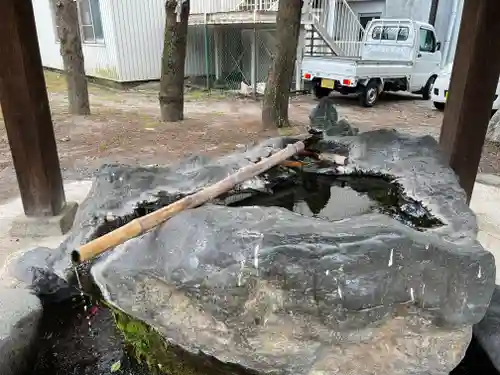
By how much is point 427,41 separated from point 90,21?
986cm

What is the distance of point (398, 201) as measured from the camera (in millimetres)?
2631

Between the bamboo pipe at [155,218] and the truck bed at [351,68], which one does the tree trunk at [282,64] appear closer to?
the truck bed at [351,68]

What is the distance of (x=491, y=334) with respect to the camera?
216 centimetres

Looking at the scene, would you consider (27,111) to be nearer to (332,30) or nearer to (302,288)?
(302,288)

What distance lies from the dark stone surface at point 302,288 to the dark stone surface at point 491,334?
0.58m

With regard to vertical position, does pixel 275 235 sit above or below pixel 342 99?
above

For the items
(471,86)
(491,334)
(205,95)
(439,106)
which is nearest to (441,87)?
(439,106)

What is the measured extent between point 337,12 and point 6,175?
1097cm

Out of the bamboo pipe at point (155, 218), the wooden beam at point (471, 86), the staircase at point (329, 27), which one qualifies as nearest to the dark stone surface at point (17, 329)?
the bamboo pipe at point (155, 218)

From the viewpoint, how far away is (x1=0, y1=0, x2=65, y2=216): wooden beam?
316 centimetres

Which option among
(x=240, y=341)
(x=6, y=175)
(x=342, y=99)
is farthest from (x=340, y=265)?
(x=342, y=99)

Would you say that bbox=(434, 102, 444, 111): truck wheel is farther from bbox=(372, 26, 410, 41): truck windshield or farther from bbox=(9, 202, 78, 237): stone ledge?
bbox=(9, 202, 78, 237): stone ledge

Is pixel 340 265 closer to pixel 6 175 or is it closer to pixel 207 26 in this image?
pixel 6 175

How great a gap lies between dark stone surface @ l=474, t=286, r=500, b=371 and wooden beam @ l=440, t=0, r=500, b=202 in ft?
4.03
